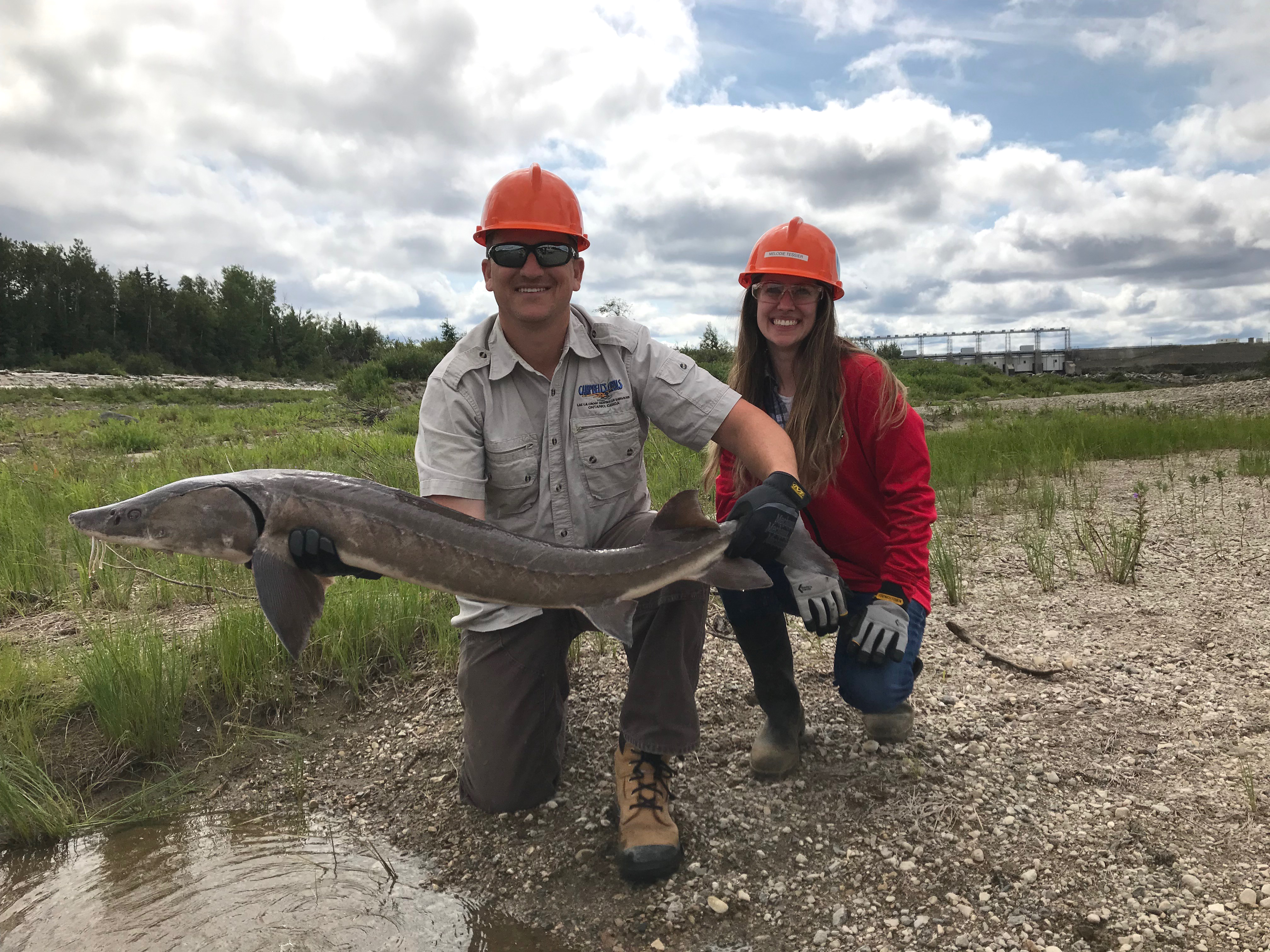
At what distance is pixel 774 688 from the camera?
134 inches

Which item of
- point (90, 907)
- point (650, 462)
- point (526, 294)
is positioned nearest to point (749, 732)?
point (526, 294)

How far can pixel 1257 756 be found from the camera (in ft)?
10.1

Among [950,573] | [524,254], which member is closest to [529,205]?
[524,254]

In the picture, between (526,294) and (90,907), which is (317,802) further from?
(526,294)

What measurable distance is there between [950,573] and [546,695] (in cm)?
307

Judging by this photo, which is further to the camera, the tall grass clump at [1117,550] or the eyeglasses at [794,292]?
the tall grass clump at [1117,550]

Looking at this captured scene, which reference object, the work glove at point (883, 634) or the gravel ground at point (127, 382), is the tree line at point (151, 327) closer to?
the gravel ground at point (127, 382)

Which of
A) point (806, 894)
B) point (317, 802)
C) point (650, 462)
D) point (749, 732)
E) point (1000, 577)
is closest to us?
point (806, 894)

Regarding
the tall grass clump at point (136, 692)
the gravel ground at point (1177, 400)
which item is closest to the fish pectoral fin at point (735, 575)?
the tall grass clump at point (136, 692)

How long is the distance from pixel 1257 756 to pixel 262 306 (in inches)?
4072

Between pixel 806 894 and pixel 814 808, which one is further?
pixel 814 808

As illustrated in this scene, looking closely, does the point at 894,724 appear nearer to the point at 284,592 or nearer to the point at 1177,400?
the point at 284,592

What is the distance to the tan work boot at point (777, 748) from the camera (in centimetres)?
328

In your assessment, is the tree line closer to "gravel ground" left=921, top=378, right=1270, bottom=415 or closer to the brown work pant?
"gravel ground" left=921, top=378, right=1270, bottom=415
